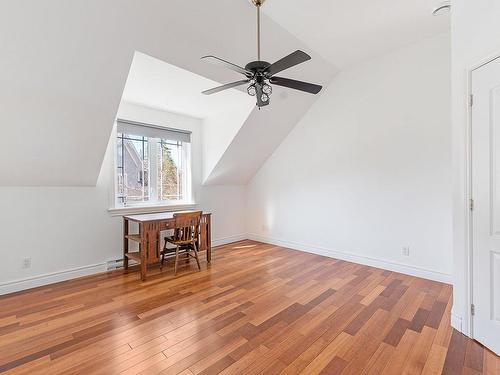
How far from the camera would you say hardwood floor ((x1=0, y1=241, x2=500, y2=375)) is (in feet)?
5.74

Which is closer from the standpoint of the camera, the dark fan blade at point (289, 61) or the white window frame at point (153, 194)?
the dark fan blade at point (289, 61)

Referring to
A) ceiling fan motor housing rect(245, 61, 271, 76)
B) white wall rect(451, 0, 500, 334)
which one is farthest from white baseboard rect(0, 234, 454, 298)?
ceiling fan motor housing rect(245, 61, 271, 76)

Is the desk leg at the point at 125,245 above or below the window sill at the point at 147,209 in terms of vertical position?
below

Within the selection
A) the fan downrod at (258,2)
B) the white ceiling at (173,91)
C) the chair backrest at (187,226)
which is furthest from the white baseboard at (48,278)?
the fan downrod at (258,2)

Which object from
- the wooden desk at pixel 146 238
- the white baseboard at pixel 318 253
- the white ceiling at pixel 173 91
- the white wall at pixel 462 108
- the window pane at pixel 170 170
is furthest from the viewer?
the window pane at pixel 170 170

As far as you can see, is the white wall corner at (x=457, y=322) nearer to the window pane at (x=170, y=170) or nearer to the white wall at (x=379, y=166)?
the white wall at (x=379, y=166)

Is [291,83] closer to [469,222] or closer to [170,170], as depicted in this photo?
[469,222]

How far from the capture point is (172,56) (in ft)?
8.43

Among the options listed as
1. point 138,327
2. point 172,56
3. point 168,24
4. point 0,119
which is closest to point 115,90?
point 172,56

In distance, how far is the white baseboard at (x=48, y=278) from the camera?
9.57 ft

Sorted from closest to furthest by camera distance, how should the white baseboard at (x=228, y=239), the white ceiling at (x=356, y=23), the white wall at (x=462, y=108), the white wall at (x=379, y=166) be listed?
the white wall at (x=462, y=108), the white ceiling at (x=356, y=23), the white wall at (x=379, y=166), the white baseboard at (x=228, y=239)

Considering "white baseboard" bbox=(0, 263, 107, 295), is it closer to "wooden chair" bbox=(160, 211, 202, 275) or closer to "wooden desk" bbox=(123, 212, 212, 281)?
"wooden desk" bbox=(123, 212, 212, 281)

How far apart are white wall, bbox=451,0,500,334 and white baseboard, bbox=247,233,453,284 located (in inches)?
42.2

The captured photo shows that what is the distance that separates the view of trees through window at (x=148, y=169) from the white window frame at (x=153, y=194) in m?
0.02
